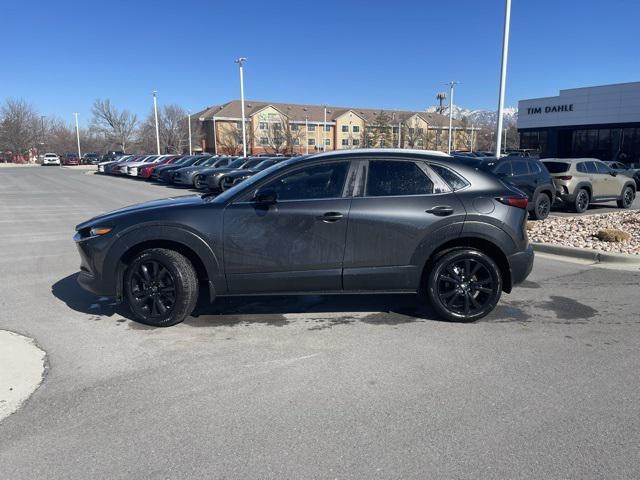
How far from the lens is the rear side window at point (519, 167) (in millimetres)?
12316

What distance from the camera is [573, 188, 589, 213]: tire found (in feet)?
44.2

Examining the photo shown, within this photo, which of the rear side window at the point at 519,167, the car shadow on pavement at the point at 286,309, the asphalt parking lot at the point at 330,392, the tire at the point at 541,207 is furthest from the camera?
the rear side window at the point at 519,167

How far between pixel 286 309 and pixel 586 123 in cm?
4511

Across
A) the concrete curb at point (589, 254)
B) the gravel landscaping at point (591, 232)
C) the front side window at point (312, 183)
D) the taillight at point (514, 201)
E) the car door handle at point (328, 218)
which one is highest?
the front side window at point (312, 183)

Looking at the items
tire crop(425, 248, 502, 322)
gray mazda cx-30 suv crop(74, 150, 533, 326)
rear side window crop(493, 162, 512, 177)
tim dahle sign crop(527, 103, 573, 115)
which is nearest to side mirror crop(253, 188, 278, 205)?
gray mazda cx-30 suv crop(74, 150, 533, 326)

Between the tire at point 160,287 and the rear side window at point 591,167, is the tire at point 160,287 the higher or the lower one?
the lower one

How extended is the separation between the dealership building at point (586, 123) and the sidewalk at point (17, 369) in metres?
42.9

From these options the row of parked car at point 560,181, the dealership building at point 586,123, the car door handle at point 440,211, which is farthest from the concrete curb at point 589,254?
the dealership building at point 586,123

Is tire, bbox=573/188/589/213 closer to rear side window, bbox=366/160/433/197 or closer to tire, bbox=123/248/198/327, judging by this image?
rear side window, bbox=366/160/433/197

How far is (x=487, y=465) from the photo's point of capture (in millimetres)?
2783

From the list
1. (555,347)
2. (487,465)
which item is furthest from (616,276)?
(487,465)

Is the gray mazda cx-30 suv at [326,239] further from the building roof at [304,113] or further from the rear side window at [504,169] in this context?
the building roof at [304,113]

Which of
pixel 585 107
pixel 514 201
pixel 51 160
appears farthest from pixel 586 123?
pixel 51 160

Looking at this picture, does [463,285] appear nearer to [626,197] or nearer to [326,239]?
[326,239]
